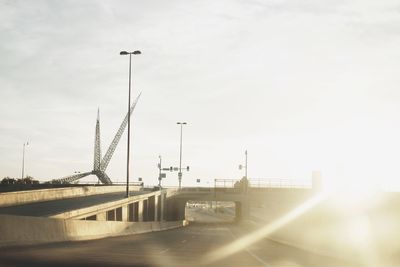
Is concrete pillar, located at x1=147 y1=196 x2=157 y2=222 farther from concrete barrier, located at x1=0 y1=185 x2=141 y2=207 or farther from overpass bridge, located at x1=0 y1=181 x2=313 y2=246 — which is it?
concrete barrier, located at x1=0 y1=185 x2=141 y2=207

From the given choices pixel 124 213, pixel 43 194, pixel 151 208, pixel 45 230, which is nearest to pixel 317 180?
pixel 151 208

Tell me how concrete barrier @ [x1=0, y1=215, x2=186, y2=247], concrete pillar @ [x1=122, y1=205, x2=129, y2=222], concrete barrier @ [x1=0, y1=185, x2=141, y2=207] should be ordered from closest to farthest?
concrete barrier @ [x1=0, y1=215, x2=186, y2=247] < concrete barrier @ [x1=0, y1=185, x2=141, y2=207] < concrete pillar @ [x1=122, y1=205, x2=129, y2=222]

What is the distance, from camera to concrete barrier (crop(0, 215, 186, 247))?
76.4 ft

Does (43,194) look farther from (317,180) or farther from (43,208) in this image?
(317,180)

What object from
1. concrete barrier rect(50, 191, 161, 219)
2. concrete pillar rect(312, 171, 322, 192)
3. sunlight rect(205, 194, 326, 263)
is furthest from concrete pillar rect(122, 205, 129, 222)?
concrete pillar rect(312, 171, 322, 192)

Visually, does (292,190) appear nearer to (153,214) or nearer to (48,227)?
(153,214)

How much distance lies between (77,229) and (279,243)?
13174 mm

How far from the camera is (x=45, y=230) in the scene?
2683 cm

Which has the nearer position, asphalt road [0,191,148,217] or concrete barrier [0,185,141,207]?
asphalt road [0,191,148,217]

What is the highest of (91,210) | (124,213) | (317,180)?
(317,180)

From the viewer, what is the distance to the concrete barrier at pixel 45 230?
76.4ft

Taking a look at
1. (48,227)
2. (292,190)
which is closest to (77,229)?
(48,227)

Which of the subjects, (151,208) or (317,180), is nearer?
(317,180)

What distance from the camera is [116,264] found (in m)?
18.3
